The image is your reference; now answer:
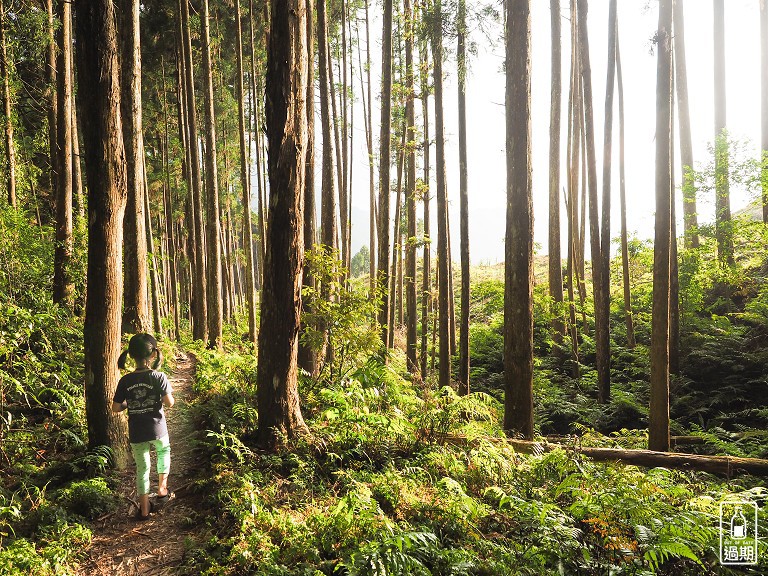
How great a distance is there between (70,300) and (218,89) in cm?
1514

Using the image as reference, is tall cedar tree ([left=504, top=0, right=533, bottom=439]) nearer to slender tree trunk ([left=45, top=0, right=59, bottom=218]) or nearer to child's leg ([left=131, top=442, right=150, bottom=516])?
child's leg ([left=131, top=442, right=150, bottom=516])

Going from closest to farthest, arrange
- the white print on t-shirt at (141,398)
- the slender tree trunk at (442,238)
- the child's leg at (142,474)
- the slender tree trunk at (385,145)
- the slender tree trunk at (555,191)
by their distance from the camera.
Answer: the child's leg at (142,474), the white print on t-shirt at (141,398), the slender tree trunk at (385,145), the slender tree trunk at (442,238), the slender tree trunk at (555,191)

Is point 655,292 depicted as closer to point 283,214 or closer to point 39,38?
point 283,214

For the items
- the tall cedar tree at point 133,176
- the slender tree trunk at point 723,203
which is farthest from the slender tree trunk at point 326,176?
the slender tree trunk at point 723,203

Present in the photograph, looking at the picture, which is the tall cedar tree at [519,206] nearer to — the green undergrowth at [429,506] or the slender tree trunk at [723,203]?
the green undergrowth at [429,506]

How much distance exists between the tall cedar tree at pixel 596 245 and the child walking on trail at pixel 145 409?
11041 millimetres

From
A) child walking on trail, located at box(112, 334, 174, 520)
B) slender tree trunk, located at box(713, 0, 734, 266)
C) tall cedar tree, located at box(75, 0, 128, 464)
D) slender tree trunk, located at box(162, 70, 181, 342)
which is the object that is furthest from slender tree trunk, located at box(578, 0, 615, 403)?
slender tree trunk, located at box(162, 70, 181, 342)

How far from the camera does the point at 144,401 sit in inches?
175

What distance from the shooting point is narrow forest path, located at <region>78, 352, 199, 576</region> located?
3.58m

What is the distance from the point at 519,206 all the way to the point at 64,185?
32.5 ft

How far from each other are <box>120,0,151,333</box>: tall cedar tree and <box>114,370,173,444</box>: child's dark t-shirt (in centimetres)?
357

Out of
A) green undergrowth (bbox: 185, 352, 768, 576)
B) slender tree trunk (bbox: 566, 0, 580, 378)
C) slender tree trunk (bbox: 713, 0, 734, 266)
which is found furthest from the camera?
slender tree trunk (bbox: 566, 0, 580, 378)

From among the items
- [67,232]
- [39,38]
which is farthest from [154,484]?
[39,38]

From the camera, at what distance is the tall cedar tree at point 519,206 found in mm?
6160
